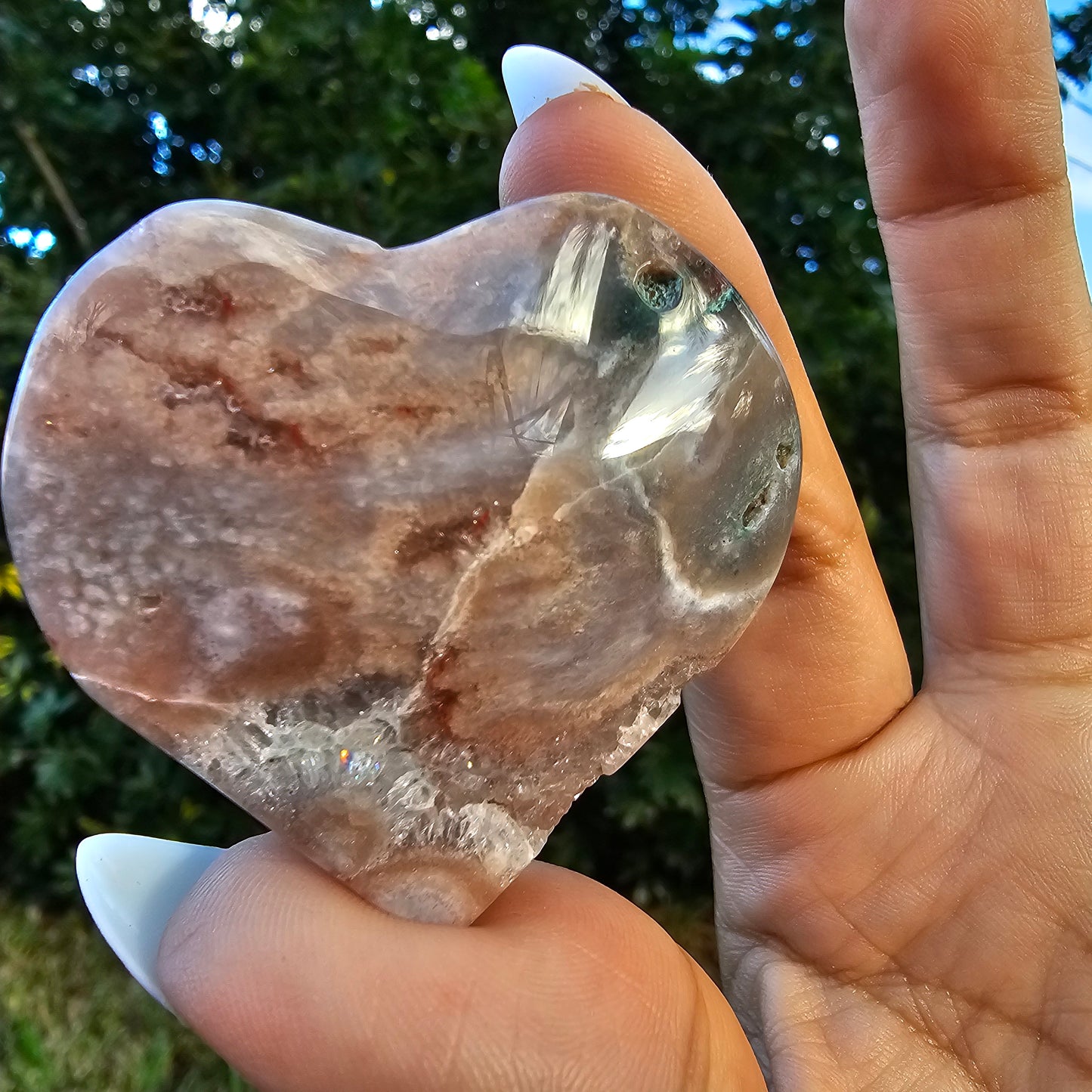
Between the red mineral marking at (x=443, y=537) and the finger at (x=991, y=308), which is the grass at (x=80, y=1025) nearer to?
the red mineral marking at (x=443, y=537)

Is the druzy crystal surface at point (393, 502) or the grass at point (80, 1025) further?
the grass at point (80, 1025)

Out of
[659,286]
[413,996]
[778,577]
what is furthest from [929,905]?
[659,286]

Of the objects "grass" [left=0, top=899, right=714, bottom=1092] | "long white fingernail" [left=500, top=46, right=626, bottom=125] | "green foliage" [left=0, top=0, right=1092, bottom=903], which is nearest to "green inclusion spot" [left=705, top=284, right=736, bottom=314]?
"long white fingernail" [left=500, top=46, right=626, bottom=125]

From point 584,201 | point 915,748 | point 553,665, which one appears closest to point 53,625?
point 553,665

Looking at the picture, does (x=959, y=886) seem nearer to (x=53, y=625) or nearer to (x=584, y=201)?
(x=584, y=201)

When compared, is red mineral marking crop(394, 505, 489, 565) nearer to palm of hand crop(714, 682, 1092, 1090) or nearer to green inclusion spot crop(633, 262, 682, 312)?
green inclusion spot crop(633, 262, 682, 312)

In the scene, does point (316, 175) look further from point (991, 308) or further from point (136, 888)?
point (136, 888)

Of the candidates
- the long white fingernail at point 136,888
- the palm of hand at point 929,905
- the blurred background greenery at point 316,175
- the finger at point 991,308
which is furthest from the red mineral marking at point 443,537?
the blurred background greenery at point 316,175
